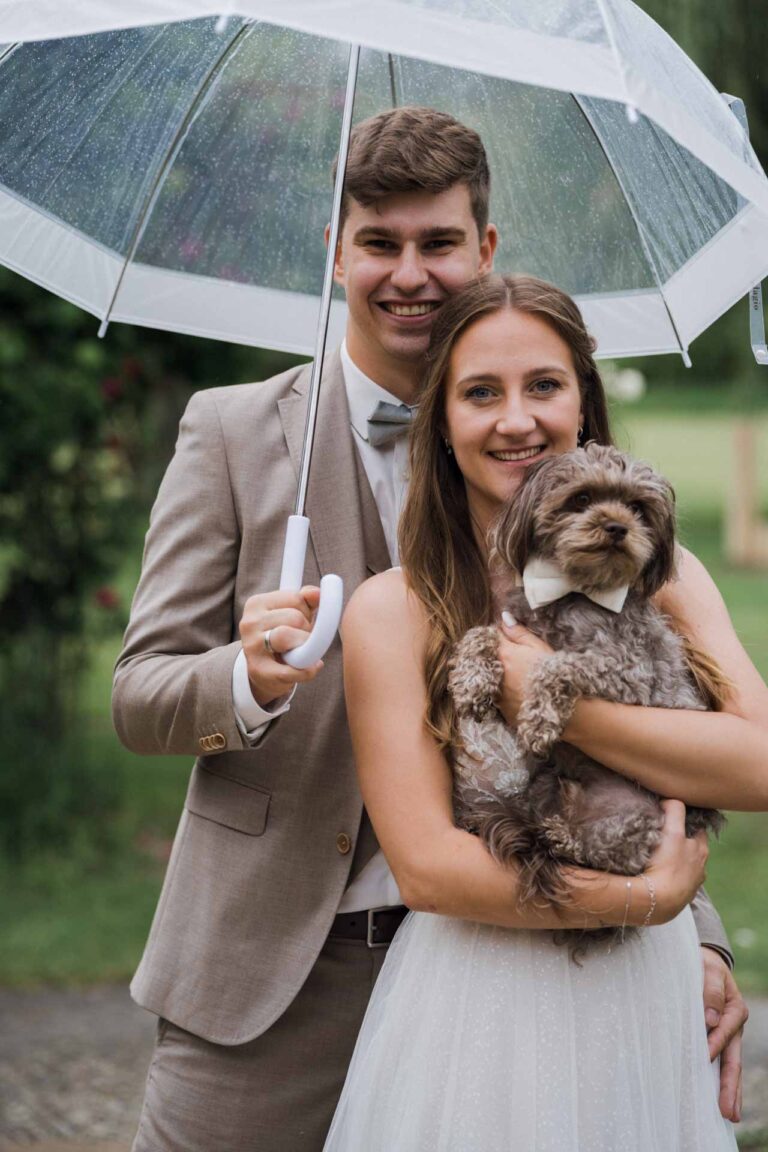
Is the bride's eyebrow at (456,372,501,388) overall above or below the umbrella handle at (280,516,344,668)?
above

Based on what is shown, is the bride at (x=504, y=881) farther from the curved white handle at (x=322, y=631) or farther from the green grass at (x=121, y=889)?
the green grass at (x=121, y=889)

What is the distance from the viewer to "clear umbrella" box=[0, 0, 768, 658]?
3611 mm

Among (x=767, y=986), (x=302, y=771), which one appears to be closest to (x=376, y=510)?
(x=302, y=771)

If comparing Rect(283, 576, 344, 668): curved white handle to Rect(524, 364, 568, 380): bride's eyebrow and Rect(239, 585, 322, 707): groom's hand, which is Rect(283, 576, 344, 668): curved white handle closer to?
Rect(239, 585, 322, 707): groom's hand

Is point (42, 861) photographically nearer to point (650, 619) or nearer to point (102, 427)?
point (102, 427)

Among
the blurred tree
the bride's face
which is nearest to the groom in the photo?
the bride's face

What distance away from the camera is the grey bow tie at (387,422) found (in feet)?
11.3

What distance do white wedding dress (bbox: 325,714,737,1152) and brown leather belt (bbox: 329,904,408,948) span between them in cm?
27

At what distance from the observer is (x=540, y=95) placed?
3791 mm

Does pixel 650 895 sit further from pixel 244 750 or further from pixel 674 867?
pixel 244 750

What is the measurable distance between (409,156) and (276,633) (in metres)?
1.22

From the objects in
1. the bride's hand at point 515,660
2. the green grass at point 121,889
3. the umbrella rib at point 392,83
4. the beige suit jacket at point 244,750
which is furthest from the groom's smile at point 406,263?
the green grass at point 121,889

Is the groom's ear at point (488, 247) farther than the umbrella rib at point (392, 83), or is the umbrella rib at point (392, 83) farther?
the umbrella rib at point (392, 83)

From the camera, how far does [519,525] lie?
2.94m
